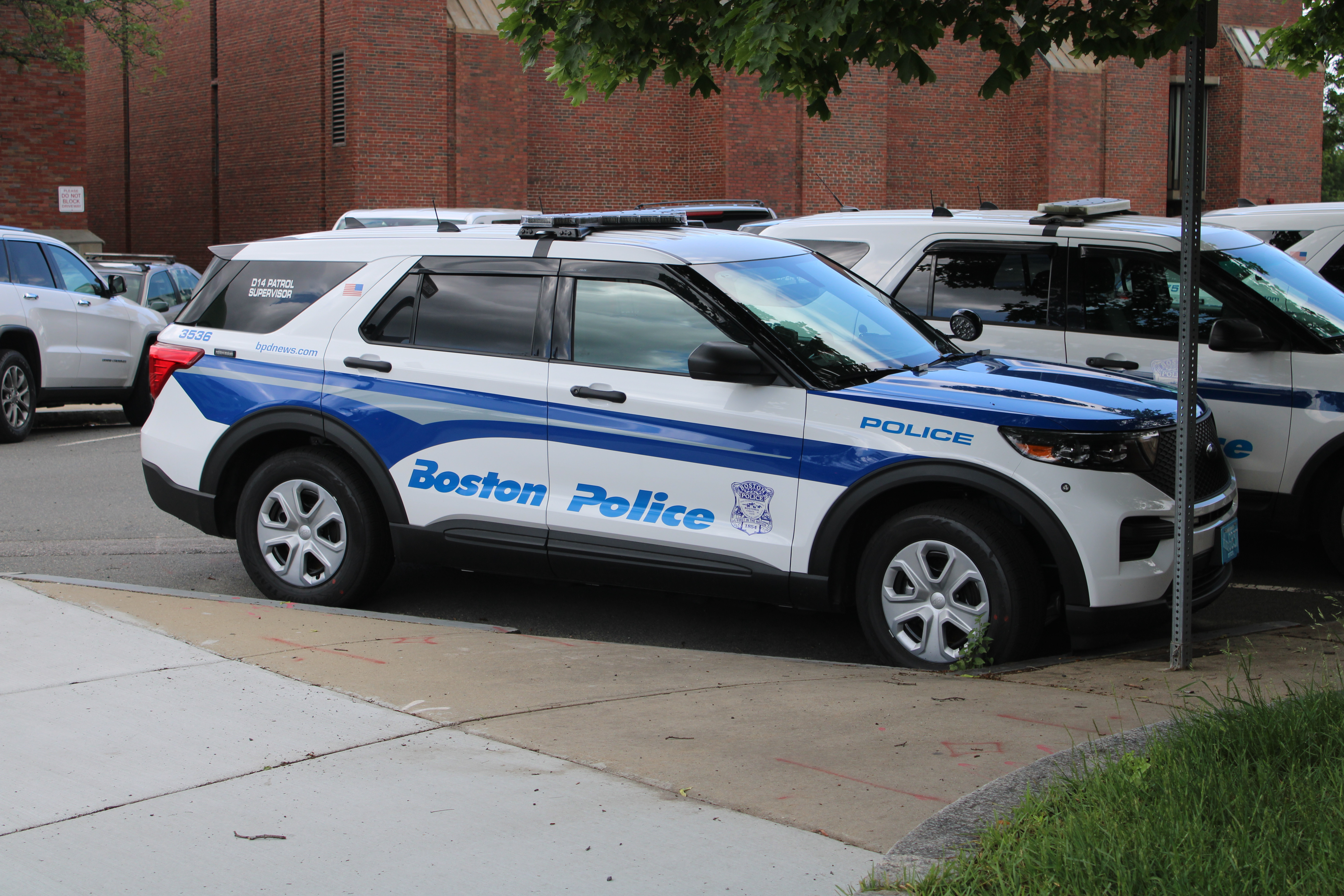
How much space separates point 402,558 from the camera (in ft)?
21.5

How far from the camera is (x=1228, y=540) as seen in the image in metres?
5.86

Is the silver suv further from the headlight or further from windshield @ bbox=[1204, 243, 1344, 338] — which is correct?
the headlight

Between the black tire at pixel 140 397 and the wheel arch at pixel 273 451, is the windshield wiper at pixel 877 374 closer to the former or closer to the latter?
the wheel arch at pixel 273 451

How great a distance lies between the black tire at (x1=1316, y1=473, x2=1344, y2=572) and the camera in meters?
7.07

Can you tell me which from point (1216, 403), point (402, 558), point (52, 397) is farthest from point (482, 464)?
point (52, 397)

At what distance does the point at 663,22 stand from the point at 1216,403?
150 inches

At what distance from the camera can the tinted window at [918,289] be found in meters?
8.12

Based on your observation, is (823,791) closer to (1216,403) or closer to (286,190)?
(1216,403)

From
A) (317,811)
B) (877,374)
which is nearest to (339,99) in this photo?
(877,374)

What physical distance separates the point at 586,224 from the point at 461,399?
106cm

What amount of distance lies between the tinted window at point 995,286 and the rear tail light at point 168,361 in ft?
14.0

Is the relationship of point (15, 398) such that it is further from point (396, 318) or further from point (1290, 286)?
point (1290, 286)

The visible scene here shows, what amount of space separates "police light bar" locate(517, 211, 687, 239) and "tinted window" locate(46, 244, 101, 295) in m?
9.13

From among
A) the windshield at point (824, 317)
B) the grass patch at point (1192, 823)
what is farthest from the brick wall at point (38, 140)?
the grass patch at point (1192, 823)
